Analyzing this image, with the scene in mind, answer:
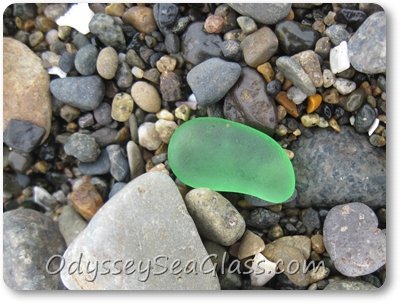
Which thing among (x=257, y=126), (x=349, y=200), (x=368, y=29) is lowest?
(x=349, y=200)

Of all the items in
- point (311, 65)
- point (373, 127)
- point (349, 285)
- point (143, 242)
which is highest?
point (311, 65)

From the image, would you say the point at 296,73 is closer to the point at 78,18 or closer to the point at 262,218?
the point at 262,218

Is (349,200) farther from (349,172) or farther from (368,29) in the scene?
(368,29)

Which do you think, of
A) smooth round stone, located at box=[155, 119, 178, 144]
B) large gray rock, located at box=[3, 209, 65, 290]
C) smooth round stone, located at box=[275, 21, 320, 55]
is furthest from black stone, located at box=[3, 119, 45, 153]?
smooth round stone, located at box=[275, 21, 320, 55]

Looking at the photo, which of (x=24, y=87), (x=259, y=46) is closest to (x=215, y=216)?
(x=259, y=46)

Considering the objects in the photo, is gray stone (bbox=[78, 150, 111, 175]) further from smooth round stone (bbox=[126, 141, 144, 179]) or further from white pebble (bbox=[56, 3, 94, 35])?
white pebble (bbox=[56, 3, 94, 35])

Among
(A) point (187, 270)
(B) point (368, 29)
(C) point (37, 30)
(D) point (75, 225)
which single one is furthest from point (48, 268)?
(B) point (368, 29)
